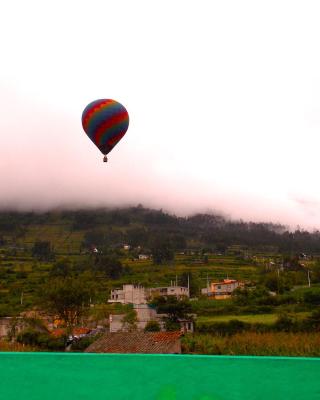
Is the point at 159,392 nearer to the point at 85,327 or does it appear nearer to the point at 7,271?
the point at 85,327

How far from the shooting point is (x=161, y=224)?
167750mm

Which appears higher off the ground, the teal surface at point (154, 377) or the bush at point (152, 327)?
the teal surface at point (154, 377)

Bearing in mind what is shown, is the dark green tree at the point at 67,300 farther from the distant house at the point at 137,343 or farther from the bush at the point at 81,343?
the distant house at the point at 137,343

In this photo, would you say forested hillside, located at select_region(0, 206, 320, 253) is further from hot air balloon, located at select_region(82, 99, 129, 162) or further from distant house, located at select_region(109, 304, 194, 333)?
hot air balloon, located at select_region(82, 99, 129, 162)

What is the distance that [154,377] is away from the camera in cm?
402

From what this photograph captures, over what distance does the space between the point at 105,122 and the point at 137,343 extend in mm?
15023

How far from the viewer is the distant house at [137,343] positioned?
2430 centimetres

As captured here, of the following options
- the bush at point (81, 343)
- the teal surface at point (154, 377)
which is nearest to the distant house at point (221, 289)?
the bush at point (81, 343)

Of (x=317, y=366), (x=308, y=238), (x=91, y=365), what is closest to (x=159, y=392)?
(x=91, y=365)

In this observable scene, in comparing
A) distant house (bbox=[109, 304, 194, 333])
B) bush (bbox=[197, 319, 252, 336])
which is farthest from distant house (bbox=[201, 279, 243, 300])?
bush (bbox=[197, 319, 252, 336])

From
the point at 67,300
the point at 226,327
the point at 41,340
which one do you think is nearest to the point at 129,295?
the point at 67,300

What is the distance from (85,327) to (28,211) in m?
147

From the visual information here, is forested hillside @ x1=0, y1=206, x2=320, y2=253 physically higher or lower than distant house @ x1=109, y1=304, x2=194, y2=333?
higher

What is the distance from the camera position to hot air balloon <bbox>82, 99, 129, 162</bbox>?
15.1 meters
